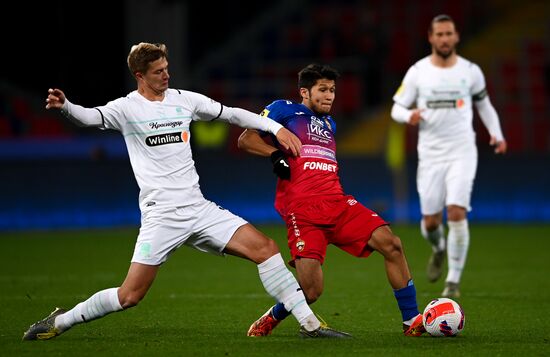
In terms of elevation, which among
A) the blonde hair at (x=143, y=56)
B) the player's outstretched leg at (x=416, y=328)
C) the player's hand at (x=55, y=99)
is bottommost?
the player's outstretched leg at (x=416, y=328)

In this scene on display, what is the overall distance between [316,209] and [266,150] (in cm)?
56

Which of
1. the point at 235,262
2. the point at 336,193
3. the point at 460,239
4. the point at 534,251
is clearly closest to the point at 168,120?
the point at 336,193

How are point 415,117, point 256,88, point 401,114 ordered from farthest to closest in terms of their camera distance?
point 256,88 → point 401,114 → point 415,117

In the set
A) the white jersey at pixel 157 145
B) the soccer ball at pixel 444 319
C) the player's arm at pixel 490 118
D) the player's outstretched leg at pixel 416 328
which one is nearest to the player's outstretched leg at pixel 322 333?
the player's outstretched leg at pixel 416 328

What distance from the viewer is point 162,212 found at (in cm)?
735

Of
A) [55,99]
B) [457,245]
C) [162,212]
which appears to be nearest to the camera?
[55,99]

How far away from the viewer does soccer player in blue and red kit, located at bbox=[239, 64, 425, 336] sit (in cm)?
774

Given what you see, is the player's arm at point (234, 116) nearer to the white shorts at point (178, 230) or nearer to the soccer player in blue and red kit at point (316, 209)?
the soccer player in blue and red kit at point (316, 209)

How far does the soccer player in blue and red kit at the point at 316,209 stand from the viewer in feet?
25.4

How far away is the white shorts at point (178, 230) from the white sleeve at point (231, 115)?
2.10 ft

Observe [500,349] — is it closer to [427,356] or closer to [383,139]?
[427,356]

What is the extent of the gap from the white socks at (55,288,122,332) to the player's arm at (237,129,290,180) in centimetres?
140

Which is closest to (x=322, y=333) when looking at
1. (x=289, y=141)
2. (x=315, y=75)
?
(x=289, y=141)

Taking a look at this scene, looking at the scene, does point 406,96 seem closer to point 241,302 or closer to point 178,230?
point 241,302
